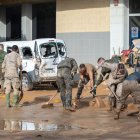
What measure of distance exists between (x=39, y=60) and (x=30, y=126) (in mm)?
7918

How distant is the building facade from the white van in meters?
2.94

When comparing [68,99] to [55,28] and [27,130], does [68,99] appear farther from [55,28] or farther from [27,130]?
[55,28]

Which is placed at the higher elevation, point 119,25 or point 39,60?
point 119,25

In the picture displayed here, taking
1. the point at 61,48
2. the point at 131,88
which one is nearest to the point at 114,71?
the point at 131,88

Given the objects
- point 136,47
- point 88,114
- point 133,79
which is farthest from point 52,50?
point 133,79

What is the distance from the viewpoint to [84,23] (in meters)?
23.5

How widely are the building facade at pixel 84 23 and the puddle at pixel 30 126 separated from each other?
409 inches

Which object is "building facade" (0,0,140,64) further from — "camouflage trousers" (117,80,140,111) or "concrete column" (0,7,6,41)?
"camouflage trousers" (117,80,140,111)

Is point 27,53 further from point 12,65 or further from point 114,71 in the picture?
point 114,71

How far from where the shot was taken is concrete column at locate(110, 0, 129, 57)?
22.1 meters

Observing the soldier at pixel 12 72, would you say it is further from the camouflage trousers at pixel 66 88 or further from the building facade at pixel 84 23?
the building facade at pixel 84 23

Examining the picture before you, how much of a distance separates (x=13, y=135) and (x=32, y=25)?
54.5 ft

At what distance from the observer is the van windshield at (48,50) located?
20.0 meters

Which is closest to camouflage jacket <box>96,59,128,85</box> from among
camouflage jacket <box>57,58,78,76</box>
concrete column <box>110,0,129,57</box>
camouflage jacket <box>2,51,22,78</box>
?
camouflage jacket <box>57,58,78,76</box>
